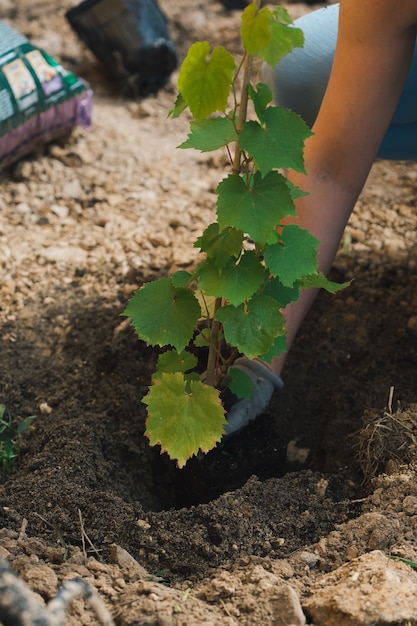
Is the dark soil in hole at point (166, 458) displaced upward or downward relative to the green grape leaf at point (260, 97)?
downward

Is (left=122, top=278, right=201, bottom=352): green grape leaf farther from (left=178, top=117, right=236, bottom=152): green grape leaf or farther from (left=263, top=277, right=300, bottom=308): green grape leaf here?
(left=178, top=117, right=236, bottom=152): green grape leaf

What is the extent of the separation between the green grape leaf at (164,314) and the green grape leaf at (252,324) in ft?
0.23

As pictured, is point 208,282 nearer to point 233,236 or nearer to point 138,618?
point 233,236

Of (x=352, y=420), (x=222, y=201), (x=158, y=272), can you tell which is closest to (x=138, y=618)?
(x=222, y=201)

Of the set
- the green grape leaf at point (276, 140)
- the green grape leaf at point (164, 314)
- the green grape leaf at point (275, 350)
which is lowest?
the green grape leaf at point (275, 350)

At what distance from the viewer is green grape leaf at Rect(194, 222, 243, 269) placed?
4.25ft

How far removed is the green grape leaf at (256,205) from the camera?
46.9 inches

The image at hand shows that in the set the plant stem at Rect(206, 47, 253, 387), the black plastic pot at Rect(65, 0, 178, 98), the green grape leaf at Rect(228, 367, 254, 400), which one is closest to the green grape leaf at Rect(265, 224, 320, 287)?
the plant stem at Rect(206, 47, 253, 387)

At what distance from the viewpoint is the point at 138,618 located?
44.9 inches

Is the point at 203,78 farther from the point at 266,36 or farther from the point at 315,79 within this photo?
the point at 315,79

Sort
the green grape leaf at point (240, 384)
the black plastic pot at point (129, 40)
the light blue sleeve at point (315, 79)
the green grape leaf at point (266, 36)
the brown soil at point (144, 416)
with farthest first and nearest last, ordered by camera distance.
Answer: the black plastic pot at point (129, 40) < the light blue sleeve at point (315, 79) < the green grape leaf at point (240, 384) < the brown soil at point (144, 416) < the green grape leaf at point (266, 36)

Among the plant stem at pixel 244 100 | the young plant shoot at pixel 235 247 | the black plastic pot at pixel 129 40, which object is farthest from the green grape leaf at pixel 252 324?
the black plastic pot at pixel 129 40

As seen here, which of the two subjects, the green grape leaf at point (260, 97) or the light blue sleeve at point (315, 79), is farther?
the light blue sleeve at point (315, 79)

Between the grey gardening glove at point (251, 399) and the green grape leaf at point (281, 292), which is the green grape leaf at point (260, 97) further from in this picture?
the grey gardening glove at point (251, 399)
